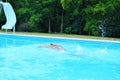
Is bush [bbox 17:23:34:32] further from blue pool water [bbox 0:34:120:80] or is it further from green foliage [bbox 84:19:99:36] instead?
blue pool water [bbox 0:34:120:80]

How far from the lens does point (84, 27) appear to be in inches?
799

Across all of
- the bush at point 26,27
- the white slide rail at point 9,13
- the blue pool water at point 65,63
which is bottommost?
the blue pool water at point 65,63

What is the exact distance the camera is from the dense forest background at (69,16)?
62.4ft

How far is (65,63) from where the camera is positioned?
10625mm

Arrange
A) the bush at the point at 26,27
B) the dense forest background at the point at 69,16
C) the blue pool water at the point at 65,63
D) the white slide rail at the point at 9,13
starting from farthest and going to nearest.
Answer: the bush at the point at 26,27, the white slide rail at the point at 9,13, the dense forest background at the point at 69,16, the blue pool water at the point at 65,63

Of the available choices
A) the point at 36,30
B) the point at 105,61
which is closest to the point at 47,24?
the point at 36,30

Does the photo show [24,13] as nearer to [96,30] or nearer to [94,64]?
[96,30]

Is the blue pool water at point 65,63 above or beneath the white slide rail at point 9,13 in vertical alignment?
beneath

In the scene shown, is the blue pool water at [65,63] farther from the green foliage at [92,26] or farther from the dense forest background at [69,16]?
the dense forest background at [69,16]

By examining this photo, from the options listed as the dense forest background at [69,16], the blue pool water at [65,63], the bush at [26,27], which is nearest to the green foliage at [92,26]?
the dense forest background at [69,16]

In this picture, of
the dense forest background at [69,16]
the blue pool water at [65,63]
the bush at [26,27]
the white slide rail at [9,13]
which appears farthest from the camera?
the bush at [26,27]

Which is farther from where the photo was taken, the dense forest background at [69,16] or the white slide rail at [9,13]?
the white slide rail at [9,13]

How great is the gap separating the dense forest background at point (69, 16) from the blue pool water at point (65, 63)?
3.85m

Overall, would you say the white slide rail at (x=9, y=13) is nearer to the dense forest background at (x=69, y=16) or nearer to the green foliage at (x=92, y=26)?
the dense forest background at (x=69, y=16)
